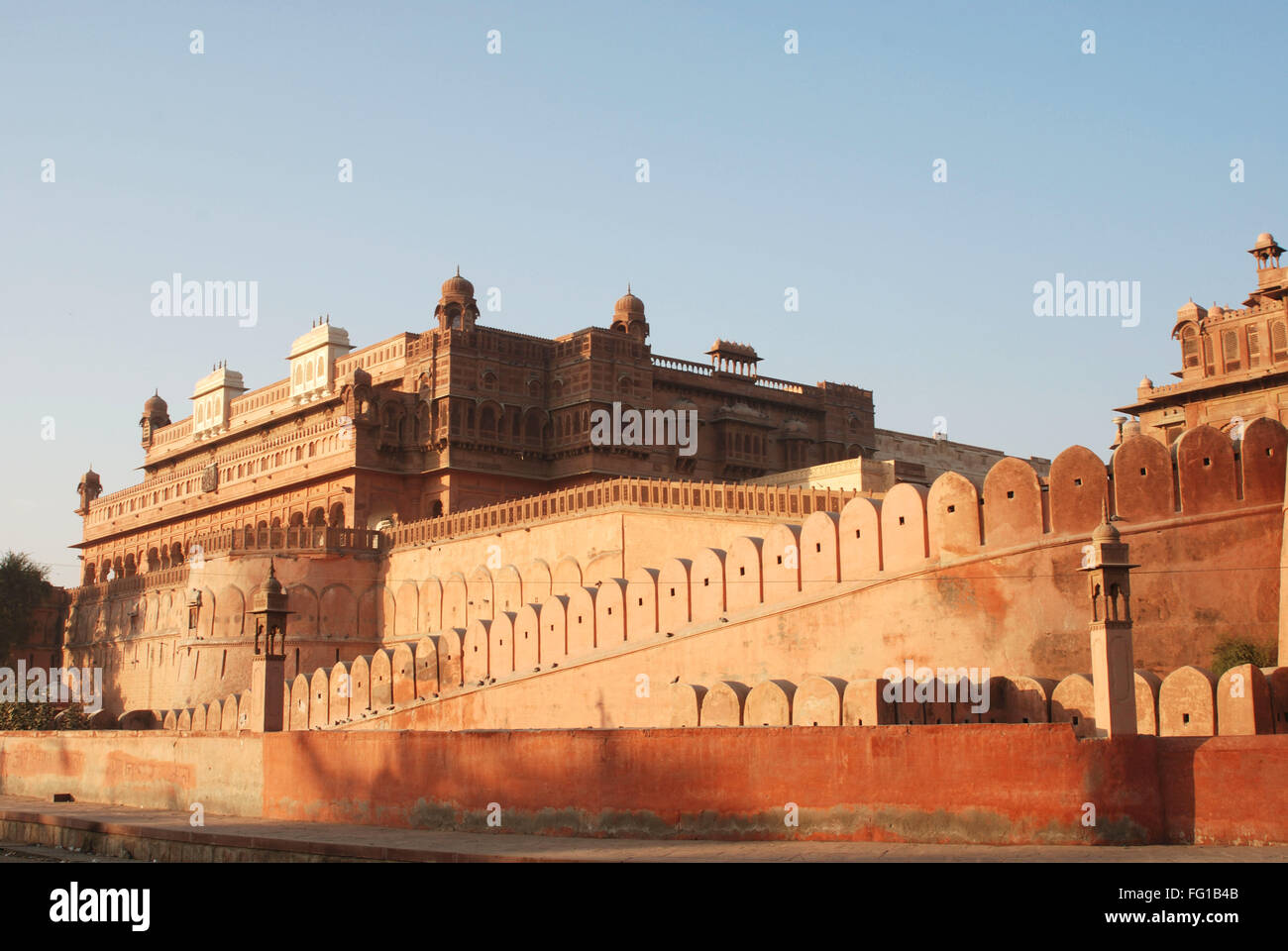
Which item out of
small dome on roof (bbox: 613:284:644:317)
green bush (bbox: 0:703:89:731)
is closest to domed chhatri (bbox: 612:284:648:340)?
small dome on roof (bbox: 613:284:644:317)

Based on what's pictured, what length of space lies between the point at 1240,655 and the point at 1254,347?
917 inches

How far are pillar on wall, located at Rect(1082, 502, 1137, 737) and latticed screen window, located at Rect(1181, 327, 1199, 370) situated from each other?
87.1ft

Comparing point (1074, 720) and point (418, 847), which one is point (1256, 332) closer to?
point (1074, 720)

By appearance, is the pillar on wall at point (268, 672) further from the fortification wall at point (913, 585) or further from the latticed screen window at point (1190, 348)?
the latticed screen window at point (1190, 348)

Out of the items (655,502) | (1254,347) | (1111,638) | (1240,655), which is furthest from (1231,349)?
(1111,638)

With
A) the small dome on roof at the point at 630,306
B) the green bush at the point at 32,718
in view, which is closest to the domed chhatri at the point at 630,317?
the small dome on roof at the point at 630,306

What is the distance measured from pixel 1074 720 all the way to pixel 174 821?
15215 millimetres

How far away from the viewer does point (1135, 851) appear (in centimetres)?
1409

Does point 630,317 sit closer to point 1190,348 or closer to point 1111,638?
point 1190,348

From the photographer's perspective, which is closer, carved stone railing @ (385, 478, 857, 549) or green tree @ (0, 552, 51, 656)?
carved stone railing @ (385, 478, 857, 549)

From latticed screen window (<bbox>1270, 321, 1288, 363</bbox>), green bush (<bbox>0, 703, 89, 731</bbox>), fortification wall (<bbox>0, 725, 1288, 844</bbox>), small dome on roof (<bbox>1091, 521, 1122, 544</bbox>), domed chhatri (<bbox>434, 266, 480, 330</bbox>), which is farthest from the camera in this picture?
domed chhatri (<bbox>434, 266, 480, 330</bbox>)

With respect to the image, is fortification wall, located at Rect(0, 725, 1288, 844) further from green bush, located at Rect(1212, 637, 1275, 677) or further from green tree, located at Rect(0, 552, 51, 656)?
green tree, located at Rect(0, 552, 51, 656)

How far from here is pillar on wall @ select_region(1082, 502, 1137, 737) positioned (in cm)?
1498
